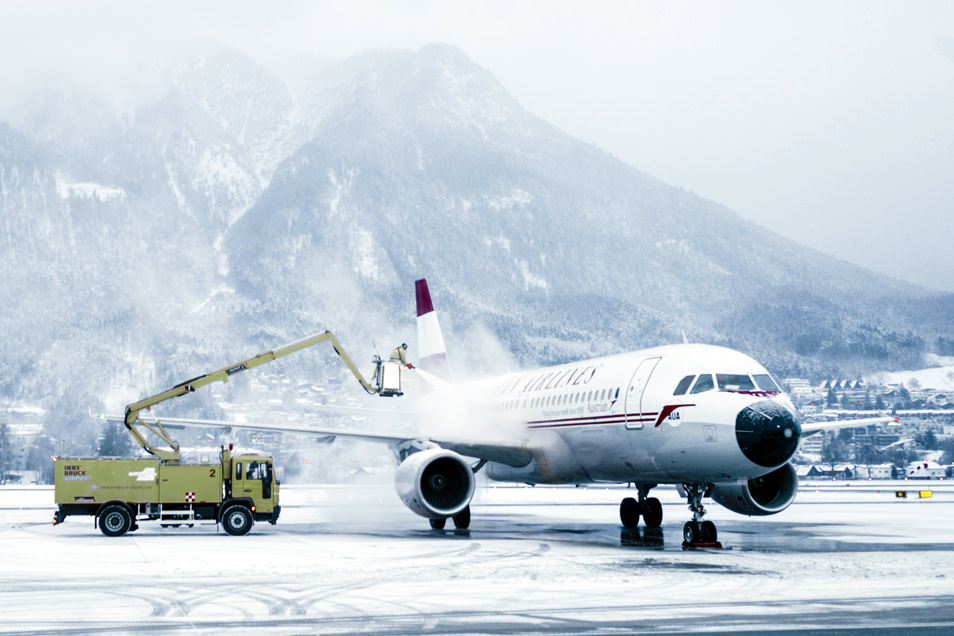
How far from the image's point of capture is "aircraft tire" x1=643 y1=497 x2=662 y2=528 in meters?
30.0

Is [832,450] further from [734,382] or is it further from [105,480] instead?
[734,382]

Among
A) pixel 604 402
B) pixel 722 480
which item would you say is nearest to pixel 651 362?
pixel 604 402

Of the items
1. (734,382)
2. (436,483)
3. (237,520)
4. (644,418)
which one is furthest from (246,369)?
(734,382)

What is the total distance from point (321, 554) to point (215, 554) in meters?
2.24

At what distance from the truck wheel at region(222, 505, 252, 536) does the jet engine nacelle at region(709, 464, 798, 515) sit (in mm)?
12306

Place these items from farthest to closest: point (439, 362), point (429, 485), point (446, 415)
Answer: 1. point (439, 362)
2. point (446, 415)
3. point (429, 485)

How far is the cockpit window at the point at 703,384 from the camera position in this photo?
23.3m

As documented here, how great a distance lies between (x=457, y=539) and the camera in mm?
27094

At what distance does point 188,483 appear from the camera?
29688 millimetres

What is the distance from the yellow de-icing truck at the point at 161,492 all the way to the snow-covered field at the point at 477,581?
28.8 inches

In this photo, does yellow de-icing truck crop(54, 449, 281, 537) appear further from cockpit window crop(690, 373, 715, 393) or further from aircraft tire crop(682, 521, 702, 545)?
cockpit window crop(690, 373, 715, 393)

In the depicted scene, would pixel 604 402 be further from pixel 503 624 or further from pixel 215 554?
pixel 503 624

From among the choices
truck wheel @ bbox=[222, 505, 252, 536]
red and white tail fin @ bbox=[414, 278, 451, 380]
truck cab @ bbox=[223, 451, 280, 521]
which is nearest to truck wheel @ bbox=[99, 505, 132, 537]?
truck wheel @ bbox=[222, 505, 252, 536]

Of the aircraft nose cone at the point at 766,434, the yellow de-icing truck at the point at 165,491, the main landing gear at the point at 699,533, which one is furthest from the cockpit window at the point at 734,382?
the yellow de-icing truck at the point at 165,491
